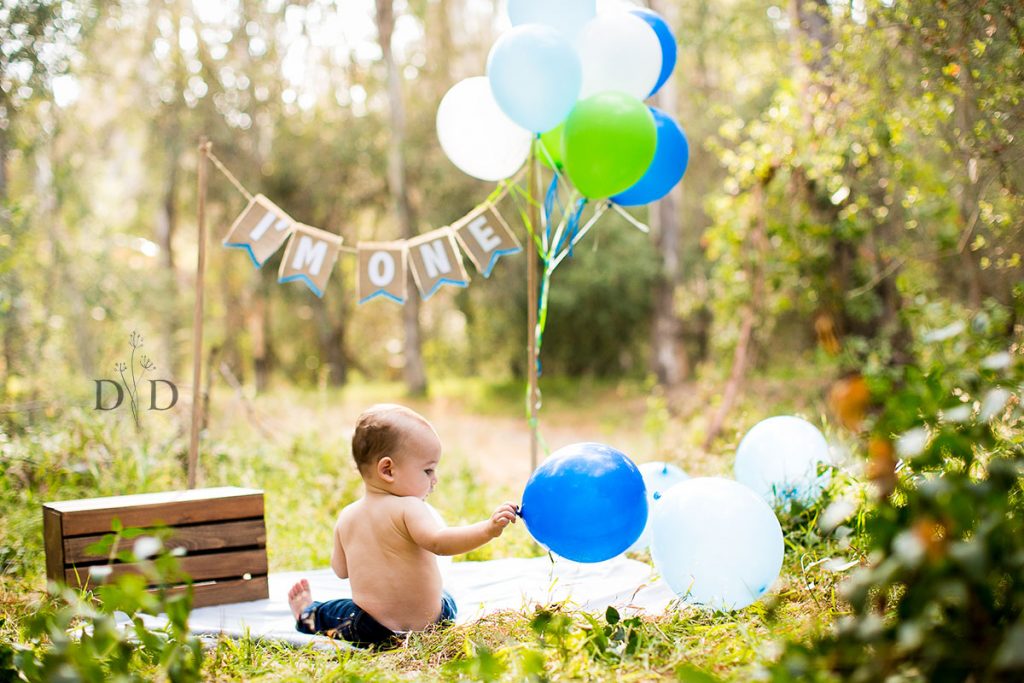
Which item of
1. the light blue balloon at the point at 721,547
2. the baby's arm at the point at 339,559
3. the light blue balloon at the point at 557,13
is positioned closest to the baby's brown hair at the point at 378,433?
the baby's arm at the point at 339,559

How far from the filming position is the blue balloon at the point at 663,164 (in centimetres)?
389

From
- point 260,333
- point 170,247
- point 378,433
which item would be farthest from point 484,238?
point 260,333

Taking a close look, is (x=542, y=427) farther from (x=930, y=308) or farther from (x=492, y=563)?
(x=492, y=563)

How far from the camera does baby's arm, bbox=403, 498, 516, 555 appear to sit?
2646mm

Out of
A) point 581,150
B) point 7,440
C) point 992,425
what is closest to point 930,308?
point 992,425

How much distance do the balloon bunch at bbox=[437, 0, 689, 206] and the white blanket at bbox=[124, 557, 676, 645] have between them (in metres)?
1.69

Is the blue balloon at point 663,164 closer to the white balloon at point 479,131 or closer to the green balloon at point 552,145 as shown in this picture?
the green balloon at point 552,145

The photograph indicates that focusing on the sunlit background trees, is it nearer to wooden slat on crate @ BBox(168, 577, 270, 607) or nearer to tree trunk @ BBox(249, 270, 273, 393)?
tree trunk @ BBox(249, 270, 273, 393)

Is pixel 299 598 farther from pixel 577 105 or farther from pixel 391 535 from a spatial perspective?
pixel 577 105

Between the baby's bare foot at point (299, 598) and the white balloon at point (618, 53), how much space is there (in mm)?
2432

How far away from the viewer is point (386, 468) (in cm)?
281

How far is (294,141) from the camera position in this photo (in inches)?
557

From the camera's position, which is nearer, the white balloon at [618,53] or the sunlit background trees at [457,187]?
the white balloon at [618,53]

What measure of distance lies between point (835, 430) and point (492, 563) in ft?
9.71
